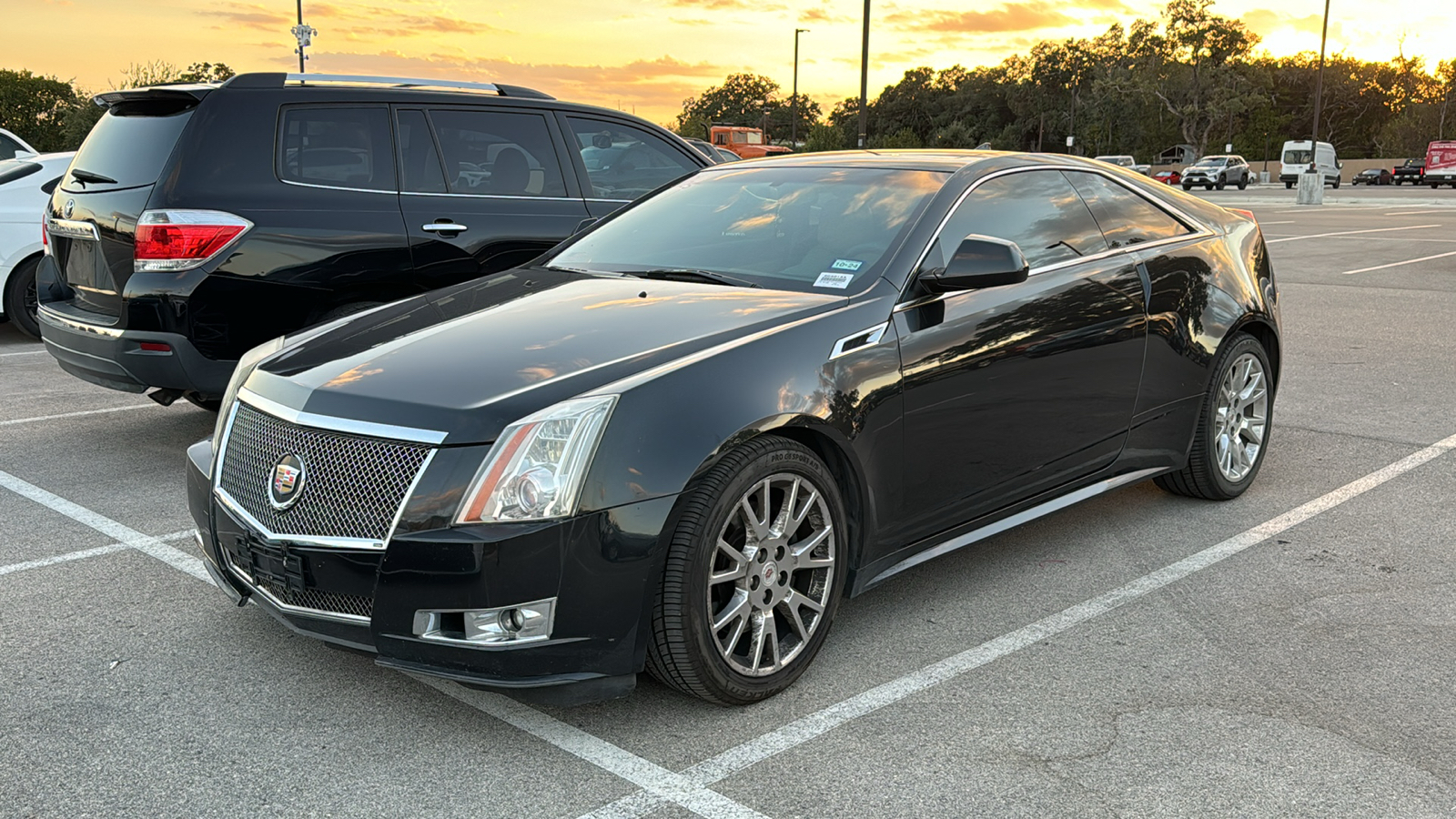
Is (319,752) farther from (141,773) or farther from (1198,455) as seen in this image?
(1198,455)

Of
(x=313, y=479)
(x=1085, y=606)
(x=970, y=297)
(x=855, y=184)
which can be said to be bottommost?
(x=1085, y=606)

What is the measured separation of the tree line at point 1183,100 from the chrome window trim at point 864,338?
67.8m

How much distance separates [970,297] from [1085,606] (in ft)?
3.70

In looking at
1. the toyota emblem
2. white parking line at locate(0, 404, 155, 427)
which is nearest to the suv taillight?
white parking line at locate(0, 404, 155, 427)

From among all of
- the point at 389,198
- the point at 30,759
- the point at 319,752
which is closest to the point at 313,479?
the point at 319,752

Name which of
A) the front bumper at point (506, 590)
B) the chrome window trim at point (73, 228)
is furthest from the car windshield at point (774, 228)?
the chrome window trim at point (73, 228)

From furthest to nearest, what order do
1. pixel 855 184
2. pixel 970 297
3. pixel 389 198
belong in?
pixel 389 198 < pixel 855 184 < pixel 970 297

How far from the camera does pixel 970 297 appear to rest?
412cm

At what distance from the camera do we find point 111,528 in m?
5.06

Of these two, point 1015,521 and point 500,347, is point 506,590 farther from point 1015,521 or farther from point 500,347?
point 1015,521

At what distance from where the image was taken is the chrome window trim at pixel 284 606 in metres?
3.18

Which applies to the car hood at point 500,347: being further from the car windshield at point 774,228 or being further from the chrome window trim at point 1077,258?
the chrome window trim at point 1077,258

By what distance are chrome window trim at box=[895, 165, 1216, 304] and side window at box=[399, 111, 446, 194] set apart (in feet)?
10.2

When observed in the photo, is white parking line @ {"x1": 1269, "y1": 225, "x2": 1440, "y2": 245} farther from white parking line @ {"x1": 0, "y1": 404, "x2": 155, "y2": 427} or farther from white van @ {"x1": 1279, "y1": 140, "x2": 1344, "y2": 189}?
white van @ {"x1": 1279, "y1": 140, "x2": 1344, "y2": 189}
